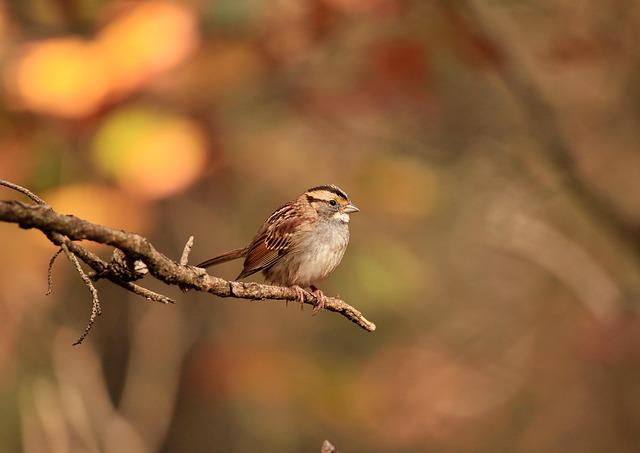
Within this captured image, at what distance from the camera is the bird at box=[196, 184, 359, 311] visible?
14.6ft

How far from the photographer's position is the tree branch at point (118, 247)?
1775mm

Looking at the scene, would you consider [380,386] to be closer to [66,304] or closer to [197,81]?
[66,304]

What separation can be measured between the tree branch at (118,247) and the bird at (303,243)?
1.77m

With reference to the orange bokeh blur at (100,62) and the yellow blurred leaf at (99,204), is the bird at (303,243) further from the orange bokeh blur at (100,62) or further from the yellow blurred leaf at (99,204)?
the yellow blurred leaf at (99,204)

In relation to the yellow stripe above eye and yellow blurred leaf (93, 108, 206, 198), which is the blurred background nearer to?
yellow blurred leaf (93, 108, 206, 198)

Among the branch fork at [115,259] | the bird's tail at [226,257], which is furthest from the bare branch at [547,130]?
the branch fork at [115,259]

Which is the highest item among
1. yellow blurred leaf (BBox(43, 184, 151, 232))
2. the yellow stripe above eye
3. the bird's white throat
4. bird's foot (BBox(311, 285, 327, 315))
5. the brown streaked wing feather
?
yellow blurred leaf (BBox(43, 184, 151, 232))

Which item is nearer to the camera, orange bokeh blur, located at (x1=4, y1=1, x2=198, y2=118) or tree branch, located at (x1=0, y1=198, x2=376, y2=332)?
tree branch, located at (x1=0, y1=198, x2=376, y2=332)

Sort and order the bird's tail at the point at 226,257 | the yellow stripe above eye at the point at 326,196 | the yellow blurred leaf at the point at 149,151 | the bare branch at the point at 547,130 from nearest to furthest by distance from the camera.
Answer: the bird's tail at the point at 226,257 < the yellow stripe above eye at the point at 326,196 < the bare branch at the point at 547,130 < the yellow blurred leaf at the point at 149,151

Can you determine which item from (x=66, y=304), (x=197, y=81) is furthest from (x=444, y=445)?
(x=197, y=81)

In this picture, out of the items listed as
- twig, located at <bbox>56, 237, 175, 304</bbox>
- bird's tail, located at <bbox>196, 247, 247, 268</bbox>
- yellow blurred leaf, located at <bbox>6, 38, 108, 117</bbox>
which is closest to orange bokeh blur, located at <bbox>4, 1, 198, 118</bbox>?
yellow blurred leaf, located at <bbox>6, 38, 108, 117</bbox>

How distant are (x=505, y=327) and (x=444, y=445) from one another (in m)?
1.59

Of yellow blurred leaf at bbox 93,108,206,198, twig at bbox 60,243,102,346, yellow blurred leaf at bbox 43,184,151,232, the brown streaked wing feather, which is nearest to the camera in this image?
twig at bbox 60,243,102,346

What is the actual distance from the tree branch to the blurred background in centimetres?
392
